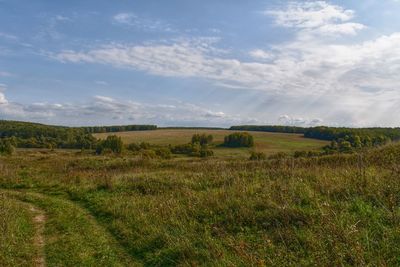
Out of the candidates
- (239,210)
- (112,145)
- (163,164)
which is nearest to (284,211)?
(239,210)

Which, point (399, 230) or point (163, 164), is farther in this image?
point (163, 164)

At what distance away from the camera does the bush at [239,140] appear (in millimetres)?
87606

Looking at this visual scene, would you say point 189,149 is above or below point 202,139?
below

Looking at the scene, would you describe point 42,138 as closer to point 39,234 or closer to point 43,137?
point 43,137

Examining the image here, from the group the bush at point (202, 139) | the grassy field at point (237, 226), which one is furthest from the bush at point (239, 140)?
the grassy field at point (237, 226)

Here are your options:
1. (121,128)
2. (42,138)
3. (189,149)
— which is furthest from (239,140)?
(121,128)

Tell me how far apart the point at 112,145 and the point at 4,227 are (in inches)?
2873

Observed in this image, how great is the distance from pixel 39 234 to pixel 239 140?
267ft

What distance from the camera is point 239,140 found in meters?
89.7

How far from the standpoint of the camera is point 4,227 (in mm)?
9359

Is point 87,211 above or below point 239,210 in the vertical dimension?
below

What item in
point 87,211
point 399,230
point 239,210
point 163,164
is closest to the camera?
point 399,230

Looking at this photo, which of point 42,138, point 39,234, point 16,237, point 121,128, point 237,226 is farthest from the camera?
point 121,128

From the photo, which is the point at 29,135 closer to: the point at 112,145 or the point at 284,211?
Answer: the point at 112,145
